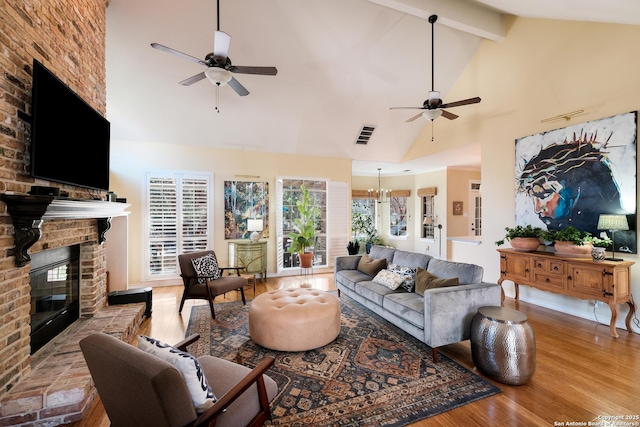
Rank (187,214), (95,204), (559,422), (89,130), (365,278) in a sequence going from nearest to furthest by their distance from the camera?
(559,422)
(95,204)
(89,130)
(365,278)
(187,214)

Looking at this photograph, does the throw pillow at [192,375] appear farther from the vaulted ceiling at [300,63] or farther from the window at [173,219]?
the window at [173,219]

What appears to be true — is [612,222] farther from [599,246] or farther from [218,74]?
Result: [218,74]

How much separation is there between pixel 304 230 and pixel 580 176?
15.3ft

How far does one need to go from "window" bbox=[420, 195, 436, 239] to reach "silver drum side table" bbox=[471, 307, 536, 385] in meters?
6.52

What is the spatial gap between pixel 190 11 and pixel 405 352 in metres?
4.83

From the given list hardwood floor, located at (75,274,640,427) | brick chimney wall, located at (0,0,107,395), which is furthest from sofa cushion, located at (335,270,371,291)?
brick chimney wall, located at (0,0,107,395)

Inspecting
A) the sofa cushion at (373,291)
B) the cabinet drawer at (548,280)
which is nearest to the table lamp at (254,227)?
the sofa cushion at (373,291)

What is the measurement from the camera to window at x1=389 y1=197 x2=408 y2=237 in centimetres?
970

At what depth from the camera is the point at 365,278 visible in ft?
14.2

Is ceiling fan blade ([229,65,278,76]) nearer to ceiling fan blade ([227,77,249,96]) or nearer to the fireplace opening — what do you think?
ceiling fan blade ([227,77,249,96])

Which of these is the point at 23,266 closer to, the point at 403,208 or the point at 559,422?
the point at 559,422

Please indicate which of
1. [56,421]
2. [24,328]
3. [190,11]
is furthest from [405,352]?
[190,11]

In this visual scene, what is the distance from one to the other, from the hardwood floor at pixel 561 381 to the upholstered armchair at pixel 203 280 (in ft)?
1.28

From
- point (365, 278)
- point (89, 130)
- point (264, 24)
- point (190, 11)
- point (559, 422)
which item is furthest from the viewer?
point (365, 278)
